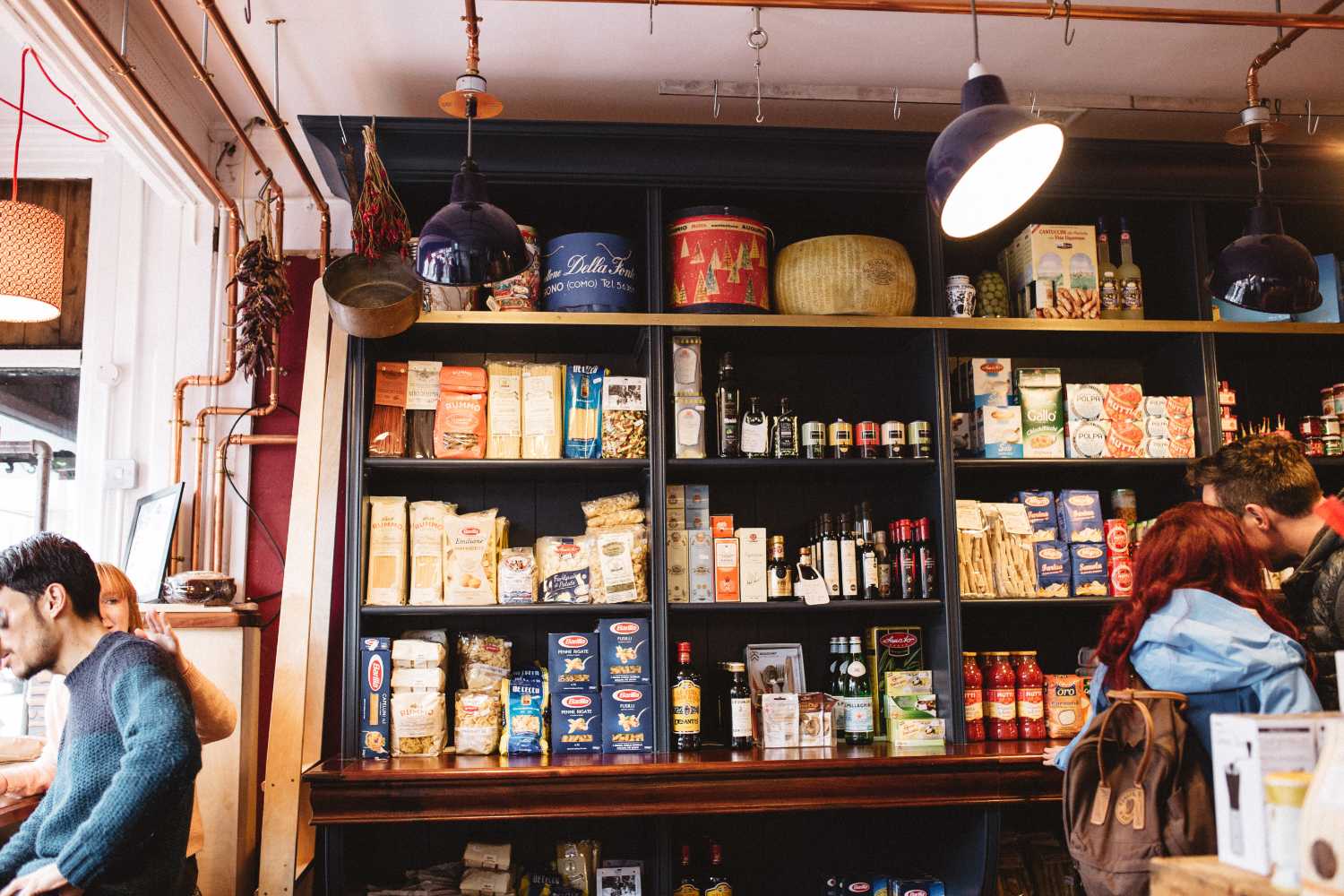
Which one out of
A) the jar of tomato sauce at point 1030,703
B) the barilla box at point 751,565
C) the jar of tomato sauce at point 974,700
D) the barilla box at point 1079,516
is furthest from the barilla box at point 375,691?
the barilla box at point 1079,516

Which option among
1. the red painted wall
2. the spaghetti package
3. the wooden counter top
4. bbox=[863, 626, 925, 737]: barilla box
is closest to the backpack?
the wooden counter top

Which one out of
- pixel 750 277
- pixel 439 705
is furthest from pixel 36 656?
pixel 750 277

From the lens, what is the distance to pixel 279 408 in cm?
373

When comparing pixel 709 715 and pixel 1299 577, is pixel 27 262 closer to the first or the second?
pixel 709 715

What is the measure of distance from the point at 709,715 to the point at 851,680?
1.61 ft

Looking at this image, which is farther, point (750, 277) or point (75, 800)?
point (750, 277)

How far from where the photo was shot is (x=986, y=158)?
218 cm

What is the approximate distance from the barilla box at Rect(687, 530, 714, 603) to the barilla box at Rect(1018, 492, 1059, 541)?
1092mm

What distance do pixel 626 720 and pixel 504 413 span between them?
3.48 feet

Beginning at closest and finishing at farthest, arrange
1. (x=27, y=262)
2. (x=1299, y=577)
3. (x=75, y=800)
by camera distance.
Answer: (x=75, y=800)
(x=1299, y=577)
(x=27, y=262)

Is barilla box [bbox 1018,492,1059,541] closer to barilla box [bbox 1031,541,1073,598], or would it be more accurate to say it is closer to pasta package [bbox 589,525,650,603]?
barilla box [bbox 1031,541,1073,598]

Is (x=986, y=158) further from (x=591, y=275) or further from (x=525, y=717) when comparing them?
(x=525, y=717)

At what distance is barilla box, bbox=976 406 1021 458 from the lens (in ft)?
11.3

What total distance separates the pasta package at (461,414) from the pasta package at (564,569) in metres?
0.39
